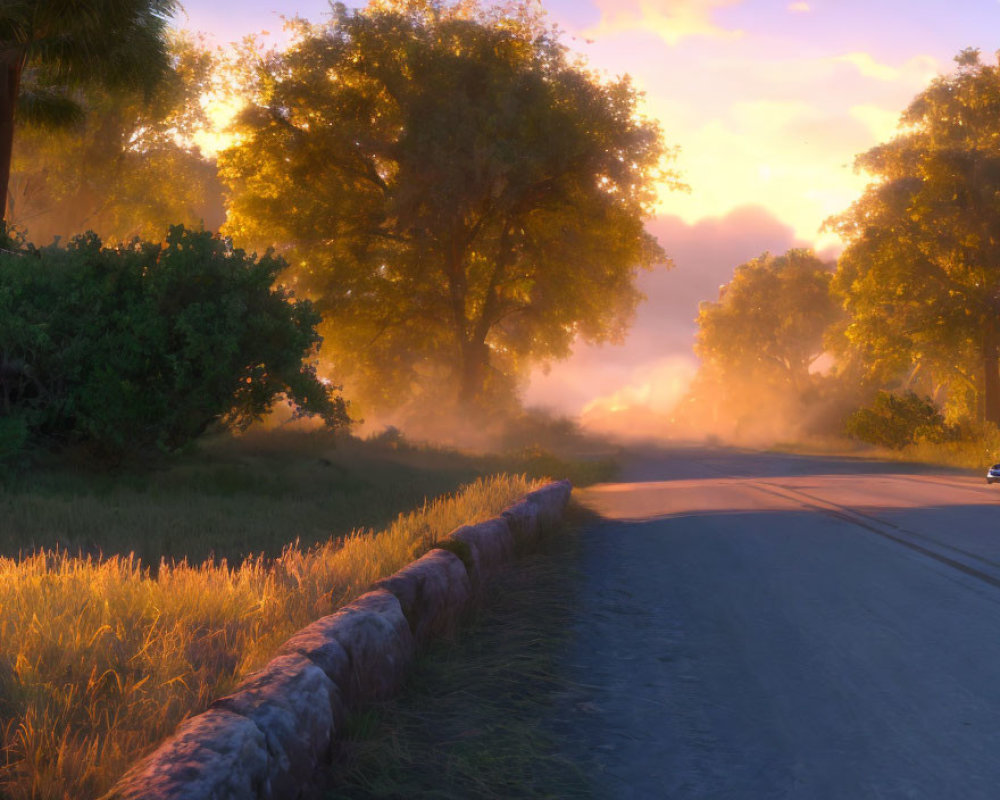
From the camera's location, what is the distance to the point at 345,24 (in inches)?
1099

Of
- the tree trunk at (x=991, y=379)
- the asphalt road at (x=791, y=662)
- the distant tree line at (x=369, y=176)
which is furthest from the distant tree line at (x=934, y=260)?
the asphalt road at (x=791, y=662)

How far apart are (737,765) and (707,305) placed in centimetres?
6872

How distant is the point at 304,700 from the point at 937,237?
30.5 m

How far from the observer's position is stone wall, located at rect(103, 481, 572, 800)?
2691 millimetres

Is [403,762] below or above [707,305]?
below

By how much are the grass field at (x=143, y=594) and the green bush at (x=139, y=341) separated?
900 millimetres

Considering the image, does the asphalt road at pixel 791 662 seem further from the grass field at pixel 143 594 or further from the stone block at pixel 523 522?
the grass field at pixel 143 594

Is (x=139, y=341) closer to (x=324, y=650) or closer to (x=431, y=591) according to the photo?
(x=431, y=591)

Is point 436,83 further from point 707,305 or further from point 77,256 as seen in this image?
point 707,305

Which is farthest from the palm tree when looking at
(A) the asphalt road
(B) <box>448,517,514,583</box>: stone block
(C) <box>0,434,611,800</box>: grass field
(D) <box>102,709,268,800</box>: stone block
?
(D) <box>102,709,268,800</box>: stone block

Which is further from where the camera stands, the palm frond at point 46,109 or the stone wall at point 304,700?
the palm frond at point 46,109

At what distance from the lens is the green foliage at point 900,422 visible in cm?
3105

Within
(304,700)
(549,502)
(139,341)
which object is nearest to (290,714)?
(304,700)

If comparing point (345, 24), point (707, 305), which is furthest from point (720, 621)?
point (707, 305)
